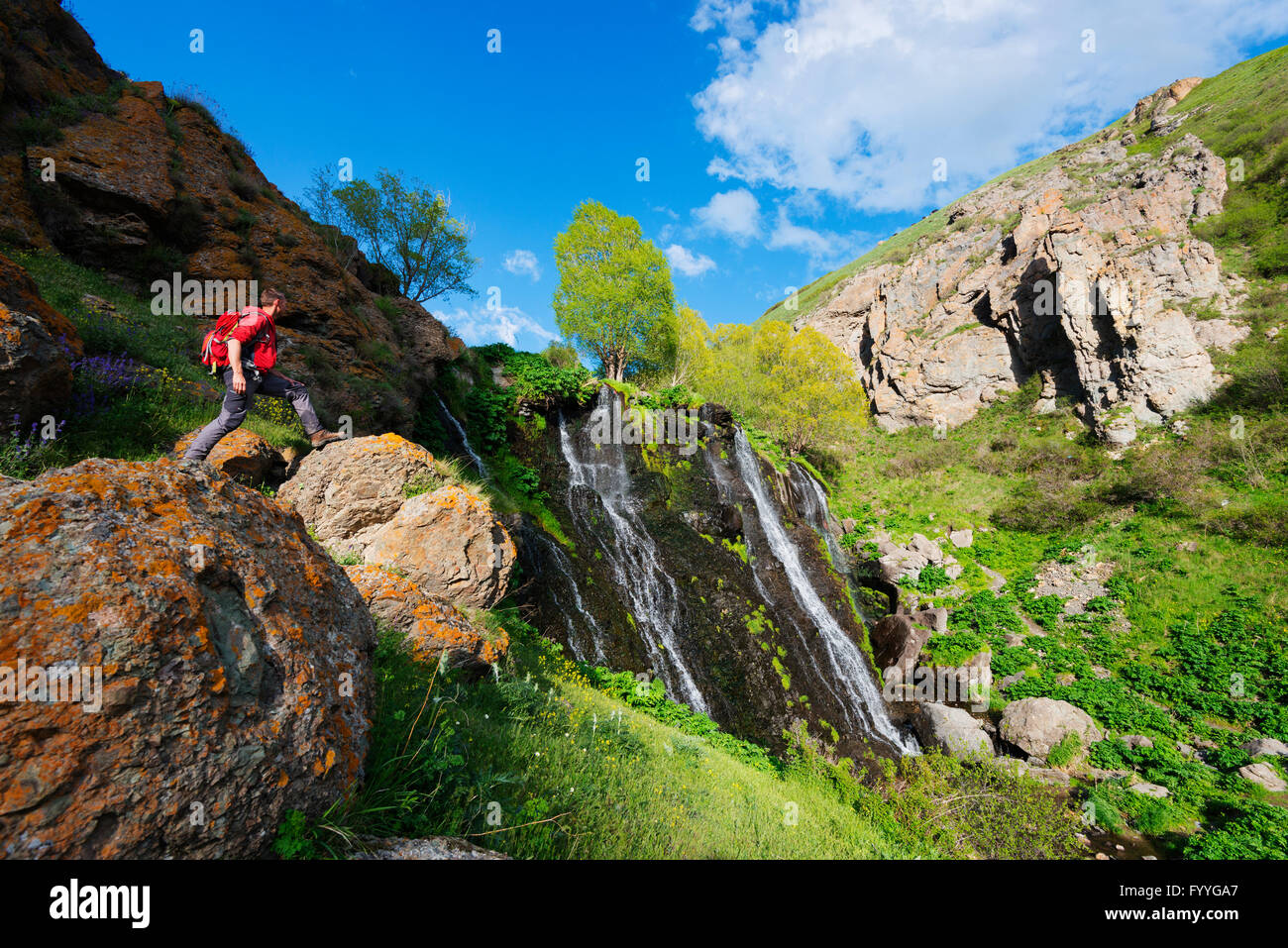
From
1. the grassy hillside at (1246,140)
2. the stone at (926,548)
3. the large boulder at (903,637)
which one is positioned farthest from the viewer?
the grassy hillside at (1246,140)

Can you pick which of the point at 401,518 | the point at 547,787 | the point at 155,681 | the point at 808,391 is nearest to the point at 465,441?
the point at 401,518

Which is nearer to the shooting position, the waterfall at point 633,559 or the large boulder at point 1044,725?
the waterfall at point 633,559

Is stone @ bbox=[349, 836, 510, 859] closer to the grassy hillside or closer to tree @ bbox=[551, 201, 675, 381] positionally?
tree @ bbox=[551, 201, 675, 381]

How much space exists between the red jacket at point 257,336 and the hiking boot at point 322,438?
1281 millimetres

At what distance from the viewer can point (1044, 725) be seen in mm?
13492

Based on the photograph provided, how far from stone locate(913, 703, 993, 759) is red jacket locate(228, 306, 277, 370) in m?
17.5

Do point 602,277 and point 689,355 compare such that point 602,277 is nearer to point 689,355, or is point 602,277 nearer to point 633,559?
point 689,355

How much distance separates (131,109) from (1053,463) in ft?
129

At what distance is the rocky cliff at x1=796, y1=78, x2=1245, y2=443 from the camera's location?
83.1 ft

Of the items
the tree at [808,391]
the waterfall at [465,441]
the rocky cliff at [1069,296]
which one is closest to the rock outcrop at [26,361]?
the waterfall at [465,441]

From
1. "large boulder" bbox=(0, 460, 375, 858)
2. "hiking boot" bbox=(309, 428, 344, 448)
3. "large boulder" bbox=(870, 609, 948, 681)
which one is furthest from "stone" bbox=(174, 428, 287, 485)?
"large boulder" bbox=(870, 609, 948, 681)

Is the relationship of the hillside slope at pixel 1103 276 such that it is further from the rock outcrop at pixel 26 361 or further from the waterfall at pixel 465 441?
the rock outcrop at pixel 26 361

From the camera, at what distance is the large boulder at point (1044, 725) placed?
519 inches
